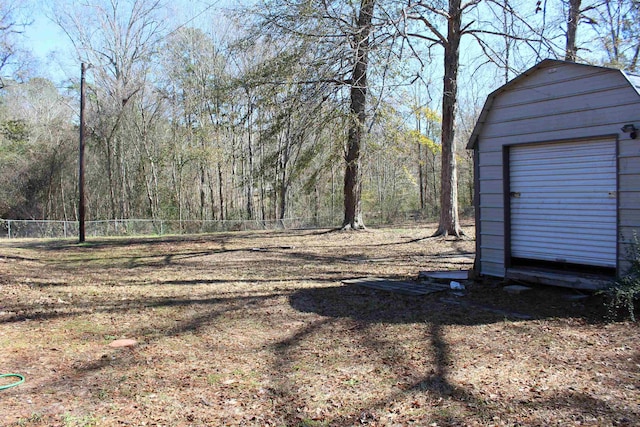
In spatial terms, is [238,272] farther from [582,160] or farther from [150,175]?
[150,175]

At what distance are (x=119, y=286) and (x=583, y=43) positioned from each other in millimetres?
11813

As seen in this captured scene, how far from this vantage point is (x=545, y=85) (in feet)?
20.9

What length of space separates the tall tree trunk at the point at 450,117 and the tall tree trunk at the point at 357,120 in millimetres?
2316

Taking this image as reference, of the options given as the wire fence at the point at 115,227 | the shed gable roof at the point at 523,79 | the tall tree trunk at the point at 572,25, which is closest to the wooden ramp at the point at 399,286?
the shed gable roof at the point at 523,79

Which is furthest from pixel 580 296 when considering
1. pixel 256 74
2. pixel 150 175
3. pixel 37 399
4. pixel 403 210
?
pixel 150 175

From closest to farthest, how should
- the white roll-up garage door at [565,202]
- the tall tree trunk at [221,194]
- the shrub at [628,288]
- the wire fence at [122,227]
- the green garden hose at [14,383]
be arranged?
the green garden hose at [14,383] → the shrub at [628,288] → the white roll-up garage door at [565,202] → the wire fence at [122,227] → the tall tree trunk at [221,194]

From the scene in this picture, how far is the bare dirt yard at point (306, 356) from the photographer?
3145mm

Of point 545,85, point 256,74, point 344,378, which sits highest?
point 256,74

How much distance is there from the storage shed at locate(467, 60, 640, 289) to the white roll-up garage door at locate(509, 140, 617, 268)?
0.04 ft

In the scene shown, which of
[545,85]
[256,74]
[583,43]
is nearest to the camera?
[545,85]

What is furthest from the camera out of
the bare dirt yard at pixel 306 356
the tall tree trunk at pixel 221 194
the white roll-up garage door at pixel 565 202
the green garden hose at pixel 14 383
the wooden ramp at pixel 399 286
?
the tall tree trunk at pixel 221 194

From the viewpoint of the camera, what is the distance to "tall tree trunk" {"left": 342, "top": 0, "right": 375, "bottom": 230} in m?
9.98

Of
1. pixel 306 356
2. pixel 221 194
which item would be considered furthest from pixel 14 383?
pixel 221 194

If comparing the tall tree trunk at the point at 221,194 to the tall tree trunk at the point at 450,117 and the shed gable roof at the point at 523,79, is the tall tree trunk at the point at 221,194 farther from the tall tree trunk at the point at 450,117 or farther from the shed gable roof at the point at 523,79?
the shed gable roof at the point at 523,79
